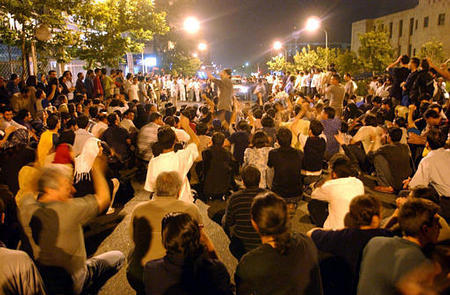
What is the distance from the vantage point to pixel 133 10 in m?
17.1

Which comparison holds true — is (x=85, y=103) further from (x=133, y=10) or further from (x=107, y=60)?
(x=133, y=10)

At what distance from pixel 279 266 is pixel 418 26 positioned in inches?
2012

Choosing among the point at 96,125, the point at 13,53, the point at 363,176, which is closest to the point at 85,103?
the point at 96,125

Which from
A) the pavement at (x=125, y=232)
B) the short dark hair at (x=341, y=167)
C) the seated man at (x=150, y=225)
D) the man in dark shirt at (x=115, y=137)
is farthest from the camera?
the man in dark shirt at (x=115, y=137)

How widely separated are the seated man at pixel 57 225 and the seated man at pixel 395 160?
535 cm

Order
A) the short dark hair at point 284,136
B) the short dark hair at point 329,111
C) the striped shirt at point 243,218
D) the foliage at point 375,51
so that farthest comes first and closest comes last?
the foliage at point 375,51 < the short dark hair at point 329,111 < the short dark hair at point 284,136 < the striped shirt at point 243,218

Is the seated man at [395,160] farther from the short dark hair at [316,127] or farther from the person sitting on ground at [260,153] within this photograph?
the person sitting on ground at [260,153]

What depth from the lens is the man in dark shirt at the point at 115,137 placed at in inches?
316

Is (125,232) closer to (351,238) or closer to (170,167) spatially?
(170,167)

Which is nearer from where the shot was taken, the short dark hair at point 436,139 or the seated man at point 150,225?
the seated man at point 150,225

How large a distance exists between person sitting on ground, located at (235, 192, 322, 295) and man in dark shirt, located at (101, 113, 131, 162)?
588 centimetres

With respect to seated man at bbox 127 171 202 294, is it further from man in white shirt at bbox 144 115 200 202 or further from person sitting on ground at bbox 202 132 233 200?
person sitting on ground at bbox 202 132 233 200

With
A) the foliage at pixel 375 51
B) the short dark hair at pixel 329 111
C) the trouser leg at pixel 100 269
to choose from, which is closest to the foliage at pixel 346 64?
the foliage at pixel 375 51

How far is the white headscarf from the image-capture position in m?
5.88
